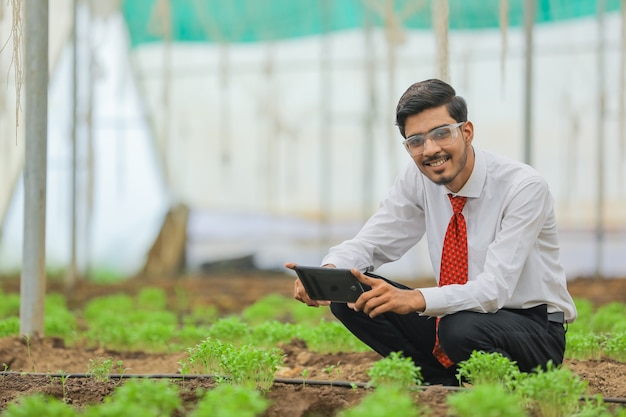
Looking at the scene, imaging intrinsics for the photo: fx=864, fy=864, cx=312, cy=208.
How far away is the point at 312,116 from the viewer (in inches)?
477

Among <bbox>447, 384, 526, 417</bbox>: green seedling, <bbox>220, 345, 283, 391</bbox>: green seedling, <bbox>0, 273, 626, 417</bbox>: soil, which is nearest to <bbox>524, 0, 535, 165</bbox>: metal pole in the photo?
<bbox>0, 273, 626, 417</bbox>: soil

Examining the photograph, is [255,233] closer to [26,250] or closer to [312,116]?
[312,116]

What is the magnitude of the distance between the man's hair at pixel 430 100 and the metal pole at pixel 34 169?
263 centimetres

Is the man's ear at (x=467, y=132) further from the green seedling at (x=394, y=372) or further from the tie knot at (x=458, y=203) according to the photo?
the green seedling at (x=394, y=372)

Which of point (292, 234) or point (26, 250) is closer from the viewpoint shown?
point (26, 250)

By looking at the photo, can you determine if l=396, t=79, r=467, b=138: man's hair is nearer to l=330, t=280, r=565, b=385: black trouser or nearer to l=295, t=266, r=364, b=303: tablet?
l=295, t=266, r=364, b=303: tablet

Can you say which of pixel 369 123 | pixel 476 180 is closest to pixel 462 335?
pixel 476 180

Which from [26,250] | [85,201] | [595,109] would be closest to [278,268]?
[85,201]

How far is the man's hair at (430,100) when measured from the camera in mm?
3637

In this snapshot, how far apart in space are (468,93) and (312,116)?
2381 mm

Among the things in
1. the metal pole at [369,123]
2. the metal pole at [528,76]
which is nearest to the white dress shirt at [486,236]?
the metal pole at [528,76]

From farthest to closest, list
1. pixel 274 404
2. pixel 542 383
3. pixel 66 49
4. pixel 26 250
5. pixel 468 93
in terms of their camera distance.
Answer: pixel 66 49
pixel 468 93
pixel 26 250
pixel 274 404
pixel 542 383

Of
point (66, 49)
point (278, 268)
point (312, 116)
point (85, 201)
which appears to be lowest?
point (278, 268)

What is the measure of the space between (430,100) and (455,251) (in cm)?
67
